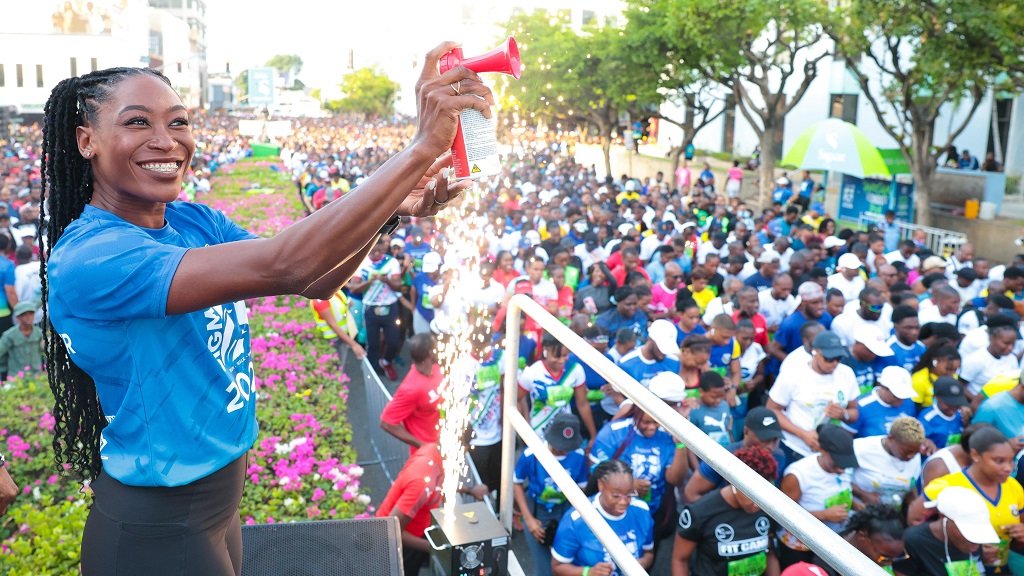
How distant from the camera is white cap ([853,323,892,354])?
22.7 feet

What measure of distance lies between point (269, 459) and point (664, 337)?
10.1ft

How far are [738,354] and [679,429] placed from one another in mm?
6033

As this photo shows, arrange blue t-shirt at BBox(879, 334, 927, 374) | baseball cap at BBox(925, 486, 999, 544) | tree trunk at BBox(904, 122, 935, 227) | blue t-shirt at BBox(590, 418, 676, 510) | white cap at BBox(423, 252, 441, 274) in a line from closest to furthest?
baseball cap at BBox(925, 486, 999, 544) → blue t-shirt at BBox(590, 418, 676, 510) → blue t-shirt at BBox(879, 334, 927, 374) → white cap at BBox(423, 252, 441, 274) → tree trunk at BBox(904, 122, 935, 227)

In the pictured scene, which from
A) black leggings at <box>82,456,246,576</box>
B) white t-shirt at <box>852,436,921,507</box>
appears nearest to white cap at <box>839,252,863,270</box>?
white t-shirt at <box>852,436,921,507</box>

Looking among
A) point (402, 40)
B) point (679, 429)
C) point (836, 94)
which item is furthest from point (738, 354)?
point (402, 40)

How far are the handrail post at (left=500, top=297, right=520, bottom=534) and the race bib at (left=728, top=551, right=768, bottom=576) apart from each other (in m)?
1.81

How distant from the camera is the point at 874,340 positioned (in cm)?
699

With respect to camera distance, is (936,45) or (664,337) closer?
(664,337)

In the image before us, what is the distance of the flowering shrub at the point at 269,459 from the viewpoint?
4535 mm

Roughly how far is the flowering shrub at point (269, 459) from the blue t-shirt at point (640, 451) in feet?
5.03

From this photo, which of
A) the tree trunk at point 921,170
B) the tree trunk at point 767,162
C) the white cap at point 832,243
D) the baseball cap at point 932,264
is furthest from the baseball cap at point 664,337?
the tree trunk at point 767,162

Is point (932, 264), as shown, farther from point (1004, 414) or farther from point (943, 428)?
point (1004, 414)

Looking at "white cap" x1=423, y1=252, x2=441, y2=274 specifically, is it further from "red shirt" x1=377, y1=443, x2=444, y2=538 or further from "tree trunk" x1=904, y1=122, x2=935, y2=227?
"tree trunk" x1=904, y1=122, x2=935, y2=227

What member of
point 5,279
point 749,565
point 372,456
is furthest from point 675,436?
point 5,279
